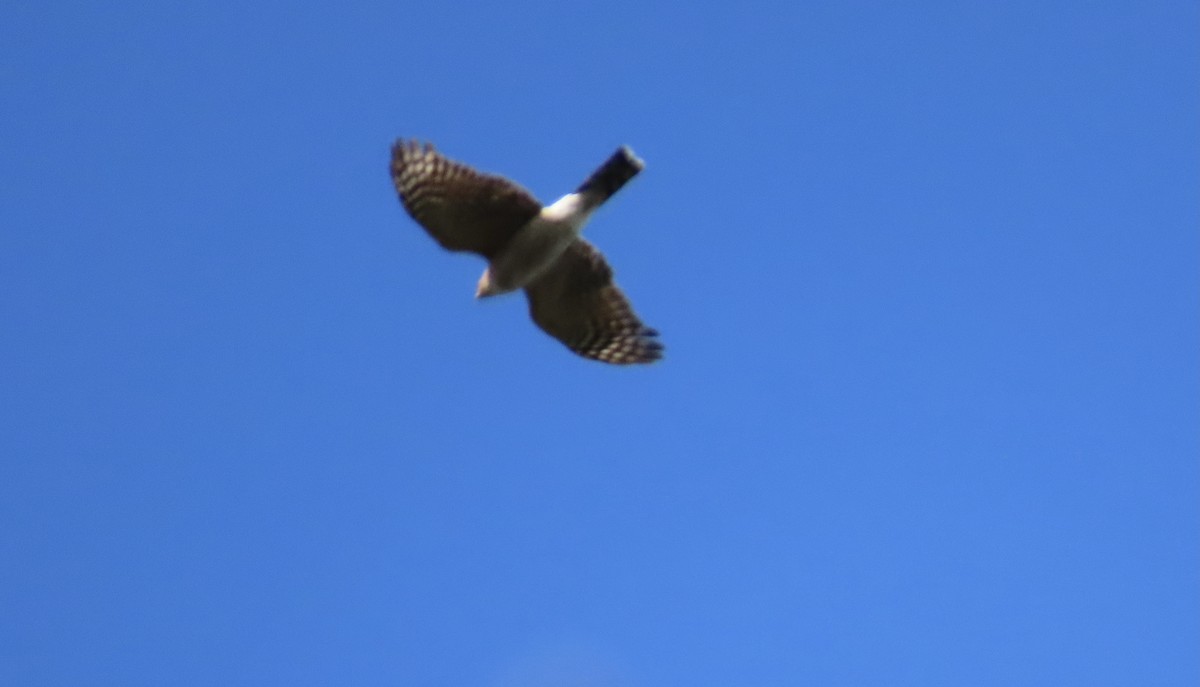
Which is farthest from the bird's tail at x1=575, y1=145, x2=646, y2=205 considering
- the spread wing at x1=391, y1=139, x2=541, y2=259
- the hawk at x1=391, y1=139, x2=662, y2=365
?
the spread wing at x1=391, y1=139, x2=541, y2=259

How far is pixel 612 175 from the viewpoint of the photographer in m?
16.2

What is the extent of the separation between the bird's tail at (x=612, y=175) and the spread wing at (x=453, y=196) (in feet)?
1.76

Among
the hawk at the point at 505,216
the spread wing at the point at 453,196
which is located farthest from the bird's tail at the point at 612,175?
the spread wing at the point at 453,196

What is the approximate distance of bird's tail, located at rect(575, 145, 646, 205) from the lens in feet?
53.0

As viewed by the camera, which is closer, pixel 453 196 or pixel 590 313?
pixel 453 196

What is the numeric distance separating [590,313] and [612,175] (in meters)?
1.93

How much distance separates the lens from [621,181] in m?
16.2

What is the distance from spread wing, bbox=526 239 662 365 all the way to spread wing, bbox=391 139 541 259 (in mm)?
892

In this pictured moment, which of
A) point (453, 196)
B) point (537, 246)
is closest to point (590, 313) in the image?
point (537, 246)

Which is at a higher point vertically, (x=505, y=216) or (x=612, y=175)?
(x=612, y=175)

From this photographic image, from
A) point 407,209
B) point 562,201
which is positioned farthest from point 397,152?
point 562,201

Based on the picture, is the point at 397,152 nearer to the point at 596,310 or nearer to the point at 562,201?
the point at 562,201

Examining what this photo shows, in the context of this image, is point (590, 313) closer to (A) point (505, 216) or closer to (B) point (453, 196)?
(A) point (505, 216)

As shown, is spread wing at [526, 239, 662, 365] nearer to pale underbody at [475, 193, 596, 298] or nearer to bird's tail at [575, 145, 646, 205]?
pale underbody at [475, 193, 596, 298]
